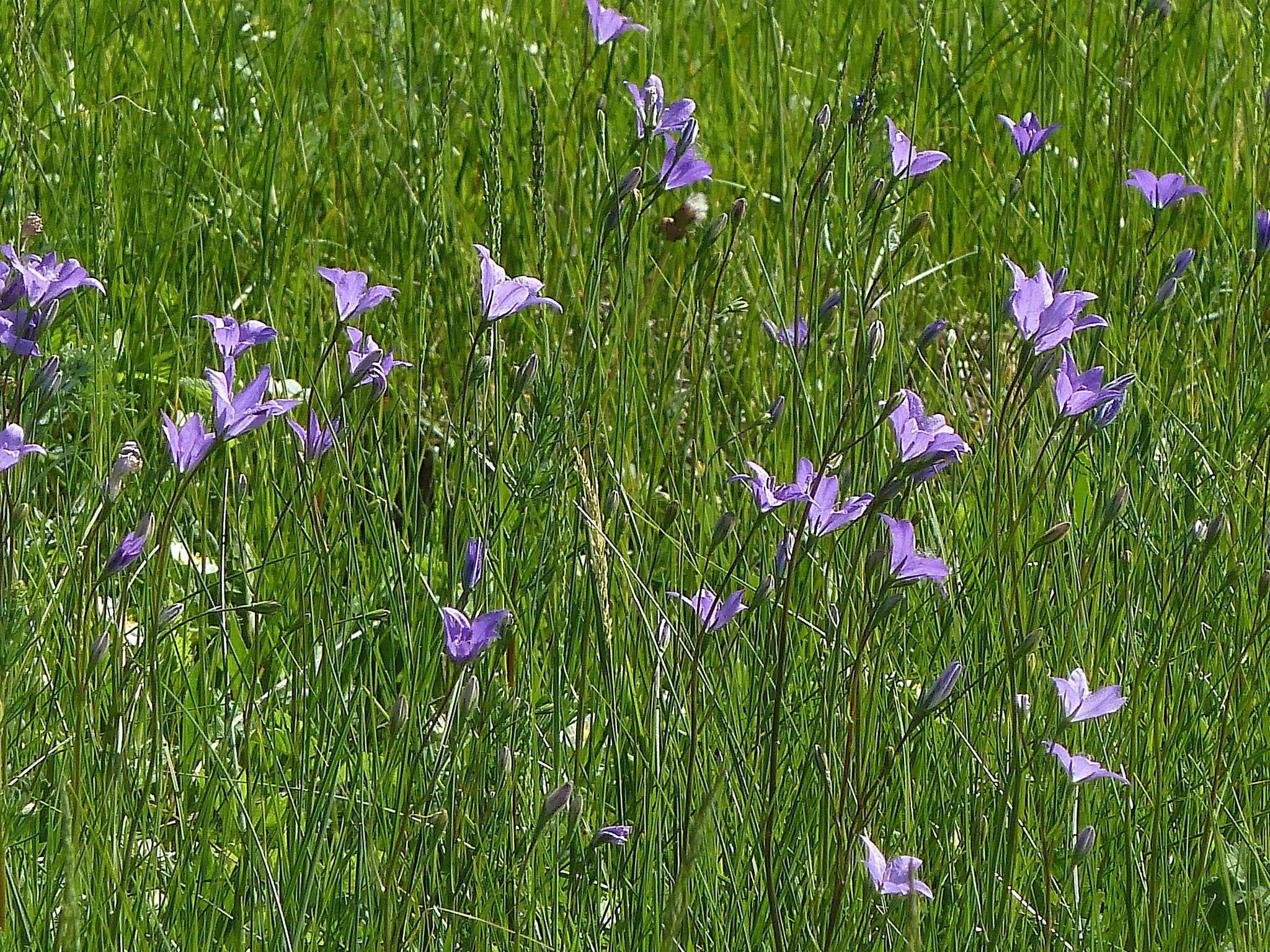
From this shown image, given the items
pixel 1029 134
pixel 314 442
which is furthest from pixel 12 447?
pixel 1029 134

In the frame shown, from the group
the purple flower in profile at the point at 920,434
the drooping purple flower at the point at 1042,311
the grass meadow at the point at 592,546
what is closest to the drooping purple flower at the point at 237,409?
the grass meadow at the point at 592,546

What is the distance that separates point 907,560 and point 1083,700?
0.24 meters

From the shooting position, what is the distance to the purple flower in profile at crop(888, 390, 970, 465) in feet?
3.83

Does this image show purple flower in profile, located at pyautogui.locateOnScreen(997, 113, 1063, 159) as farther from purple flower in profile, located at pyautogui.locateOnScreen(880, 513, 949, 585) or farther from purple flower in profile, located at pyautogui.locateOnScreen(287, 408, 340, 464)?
purple flower in profile, located at pyautogui.locateOnScreen(287, 408, 340, 464)

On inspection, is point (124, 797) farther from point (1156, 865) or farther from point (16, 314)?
point (1156, 865)

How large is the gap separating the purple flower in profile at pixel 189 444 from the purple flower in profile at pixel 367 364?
16cm

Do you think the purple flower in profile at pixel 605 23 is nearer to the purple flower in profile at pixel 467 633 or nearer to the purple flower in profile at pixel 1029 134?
the purple flower in profile at pixel 1029 134

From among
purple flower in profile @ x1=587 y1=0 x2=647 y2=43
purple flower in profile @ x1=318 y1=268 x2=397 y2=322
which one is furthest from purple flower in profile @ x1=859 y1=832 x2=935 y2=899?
purple flower in profile @ x1=587 y1=0 x2=647 y2=43

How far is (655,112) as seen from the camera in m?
1.61

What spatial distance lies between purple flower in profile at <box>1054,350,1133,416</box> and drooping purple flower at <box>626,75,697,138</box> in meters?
0.52

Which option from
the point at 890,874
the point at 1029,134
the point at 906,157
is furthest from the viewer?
the point at 1029,134

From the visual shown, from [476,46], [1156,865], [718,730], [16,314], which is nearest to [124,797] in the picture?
[16,314]

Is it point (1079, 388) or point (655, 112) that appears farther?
point (655, 112)

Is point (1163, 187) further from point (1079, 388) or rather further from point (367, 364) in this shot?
point (367, 364)
